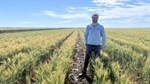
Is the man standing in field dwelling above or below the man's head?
below

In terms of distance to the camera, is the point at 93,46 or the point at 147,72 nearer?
the point at 147,72

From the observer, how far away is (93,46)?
Answer: 23.0 feet

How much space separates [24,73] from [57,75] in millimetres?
1902

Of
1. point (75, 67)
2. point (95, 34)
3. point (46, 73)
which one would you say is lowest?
point (75, 67)

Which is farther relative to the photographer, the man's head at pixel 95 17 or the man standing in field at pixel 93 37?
the man standing in field at pixel 93 37

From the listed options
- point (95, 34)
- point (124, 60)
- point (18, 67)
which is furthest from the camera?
point (124, 60)

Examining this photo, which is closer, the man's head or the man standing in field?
the man's head

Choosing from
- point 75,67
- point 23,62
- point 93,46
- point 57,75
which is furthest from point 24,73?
point 75,67

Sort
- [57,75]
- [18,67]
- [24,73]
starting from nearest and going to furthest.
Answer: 1. [57,75]
2. [18,67]
3. [24,73]

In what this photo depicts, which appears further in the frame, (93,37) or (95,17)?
(93,37)

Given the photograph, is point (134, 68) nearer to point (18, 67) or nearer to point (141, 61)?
point (141, 61)

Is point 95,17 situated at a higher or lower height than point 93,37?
higher

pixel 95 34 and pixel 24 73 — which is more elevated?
pixel 95 34

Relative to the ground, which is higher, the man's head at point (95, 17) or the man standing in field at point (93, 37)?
the man's head at point (95, 17)
